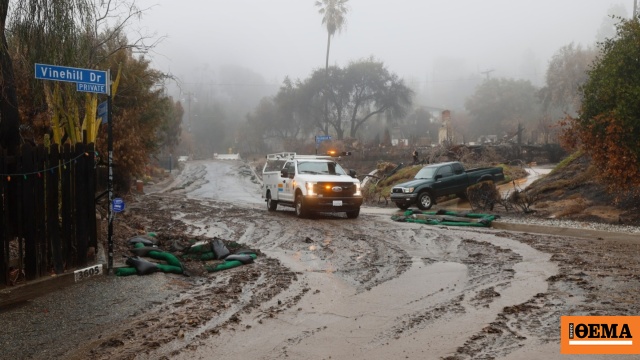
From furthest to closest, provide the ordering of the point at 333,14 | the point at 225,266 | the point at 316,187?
the point at 333,14 < the point at 316,187 < the point at 225,266

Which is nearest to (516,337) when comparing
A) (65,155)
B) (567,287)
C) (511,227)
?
(567,287)

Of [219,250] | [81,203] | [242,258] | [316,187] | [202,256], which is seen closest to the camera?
[81,203]

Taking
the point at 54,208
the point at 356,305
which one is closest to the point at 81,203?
the point at 54,208

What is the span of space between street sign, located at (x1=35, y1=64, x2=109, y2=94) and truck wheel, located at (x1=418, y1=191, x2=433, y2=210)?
16.0 metres

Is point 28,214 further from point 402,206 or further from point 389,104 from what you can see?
point 389,104

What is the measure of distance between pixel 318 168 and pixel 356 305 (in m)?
13.6

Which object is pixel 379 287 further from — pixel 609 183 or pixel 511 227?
pixel 609 183

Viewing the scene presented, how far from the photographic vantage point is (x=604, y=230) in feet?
47.1

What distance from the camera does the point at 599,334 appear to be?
18.8 ft

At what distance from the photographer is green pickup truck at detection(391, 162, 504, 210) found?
22750 mm

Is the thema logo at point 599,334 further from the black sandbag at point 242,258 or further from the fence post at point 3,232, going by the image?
the fence post at point 3,232

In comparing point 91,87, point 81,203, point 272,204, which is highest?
point 91,87

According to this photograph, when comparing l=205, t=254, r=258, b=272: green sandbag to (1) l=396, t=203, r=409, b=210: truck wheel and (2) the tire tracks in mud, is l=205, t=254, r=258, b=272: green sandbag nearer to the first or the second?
(2) the tire tracks in mud

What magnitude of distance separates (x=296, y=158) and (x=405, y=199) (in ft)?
16.0
